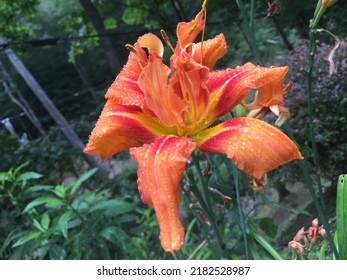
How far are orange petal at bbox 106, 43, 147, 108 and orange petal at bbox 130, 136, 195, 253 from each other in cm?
6

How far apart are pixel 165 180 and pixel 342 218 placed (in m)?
0.19

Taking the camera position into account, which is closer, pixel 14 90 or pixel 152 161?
pixel 152 161

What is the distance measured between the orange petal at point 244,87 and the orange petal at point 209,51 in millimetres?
26

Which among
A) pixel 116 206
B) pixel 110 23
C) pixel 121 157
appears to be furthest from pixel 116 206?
pixel 110 23

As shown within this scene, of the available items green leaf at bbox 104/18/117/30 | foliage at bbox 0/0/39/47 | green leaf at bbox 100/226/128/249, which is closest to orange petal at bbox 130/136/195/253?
green leaf at bbox 100/226/128/249

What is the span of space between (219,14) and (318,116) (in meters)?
1.15

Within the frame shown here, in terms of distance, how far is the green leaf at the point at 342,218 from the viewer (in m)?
0.40

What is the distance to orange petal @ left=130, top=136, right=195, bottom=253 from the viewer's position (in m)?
0.30

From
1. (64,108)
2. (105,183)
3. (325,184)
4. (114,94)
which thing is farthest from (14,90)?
(114,94)

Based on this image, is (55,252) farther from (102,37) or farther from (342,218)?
(102,37)

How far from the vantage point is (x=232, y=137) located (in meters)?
0.34

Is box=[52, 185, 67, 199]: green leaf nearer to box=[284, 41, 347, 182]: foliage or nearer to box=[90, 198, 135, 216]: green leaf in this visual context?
box=[90, 198, 135, 216]: green leaf

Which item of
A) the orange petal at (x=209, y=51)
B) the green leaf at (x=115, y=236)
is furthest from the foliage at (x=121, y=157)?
the orange petal at (x=209, y=51)

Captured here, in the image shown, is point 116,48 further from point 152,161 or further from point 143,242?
point 152,161
